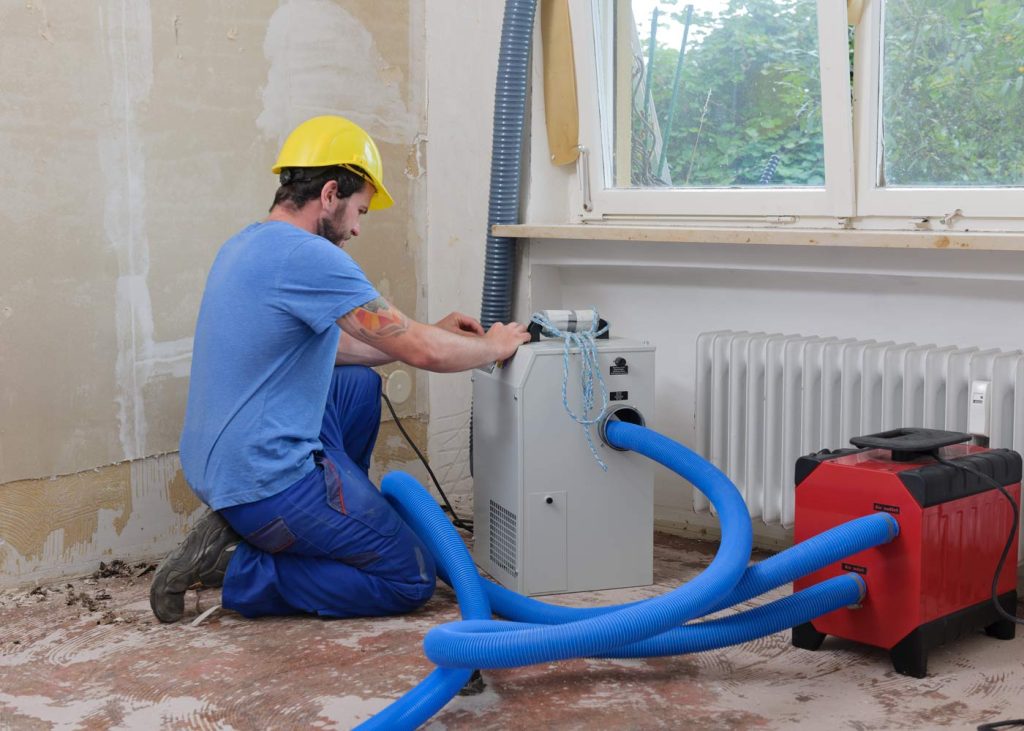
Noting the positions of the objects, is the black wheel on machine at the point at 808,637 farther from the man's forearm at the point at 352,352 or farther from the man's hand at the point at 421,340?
the man's forearm at the point at 352,352

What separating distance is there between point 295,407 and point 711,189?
139 centimetres

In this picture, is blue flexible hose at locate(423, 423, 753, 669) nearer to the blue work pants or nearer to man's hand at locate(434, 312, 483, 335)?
the blue work pants

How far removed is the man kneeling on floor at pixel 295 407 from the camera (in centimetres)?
251

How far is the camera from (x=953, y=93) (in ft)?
8.93

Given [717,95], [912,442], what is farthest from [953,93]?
[912,442]

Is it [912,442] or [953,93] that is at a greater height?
[953,93]

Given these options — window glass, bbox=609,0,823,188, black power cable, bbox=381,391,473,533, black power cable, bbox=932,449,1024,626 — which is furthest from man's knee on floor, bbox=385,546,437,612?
window glass, bbox=609,0,823,188

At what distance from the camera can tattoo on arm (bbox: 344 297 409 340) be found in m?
2.51

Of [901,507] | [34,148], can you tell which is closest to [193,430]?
[34,148]

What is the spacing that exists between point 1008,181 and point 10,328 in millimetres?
2419

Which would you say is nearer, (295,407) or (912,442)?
(912,442)

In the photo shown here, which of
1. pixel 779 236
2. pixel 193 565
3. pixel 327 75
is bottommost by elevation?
pixel 193 565

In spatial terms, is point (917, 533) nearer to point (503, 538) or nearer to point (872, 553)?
point (872, 553)

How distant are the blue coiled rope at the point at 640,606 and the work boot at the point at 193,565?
0.41 m
